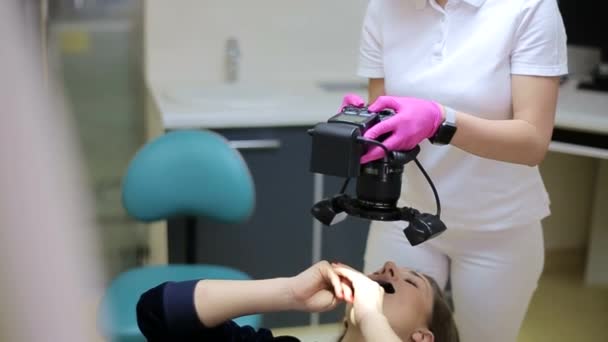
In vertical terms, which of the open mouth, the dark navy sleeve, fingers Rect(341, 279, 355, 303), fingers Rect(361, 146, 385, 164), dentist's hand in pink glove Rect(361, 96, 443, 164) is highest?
dentist's hand in pink glove Rect(361, 96, 443, 164)

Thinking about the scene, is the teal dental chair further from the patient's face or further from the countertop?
the patient's face

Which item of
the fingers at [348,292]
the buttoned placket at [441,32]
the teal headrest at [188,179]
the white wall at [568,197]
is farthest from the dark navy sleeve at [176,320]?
the white wall at [568,197]

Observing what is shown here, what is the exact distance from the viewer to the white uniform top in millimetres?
1294

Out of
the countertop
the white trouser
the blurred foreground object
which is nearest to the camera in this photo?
the blurred foreground object

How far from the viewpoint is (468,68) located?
135cm

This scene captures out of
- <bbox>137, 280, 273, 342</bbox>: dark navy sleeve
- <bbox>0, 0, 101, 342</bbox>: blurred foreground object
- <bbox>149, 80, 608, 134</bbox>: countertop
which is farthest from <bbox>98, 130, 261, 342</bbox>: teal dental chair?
<bbox>0, 0, 101, 342</bbox>: blurred foreground object

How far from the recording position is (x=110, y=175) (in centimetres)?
291

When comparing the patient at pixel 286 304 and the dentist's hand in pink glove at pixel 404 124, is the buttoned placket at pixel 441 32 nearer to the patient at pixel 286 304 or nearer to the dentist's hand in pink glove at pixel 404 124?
the dentist's hand in pink glove at pixel 404 124

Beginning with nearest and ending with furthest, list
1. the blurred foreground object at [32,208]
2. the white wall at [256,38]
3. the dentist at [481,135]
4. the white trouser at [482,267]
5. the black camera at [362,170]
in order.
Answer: the blurred foreground object at [32,208] → the black camera at [362,170] → the dentist at [481,135] → the white trouser at [482,267] → the white wall at [256,38]

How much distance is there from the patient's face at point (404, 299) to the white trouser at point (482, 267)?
0.41 feet

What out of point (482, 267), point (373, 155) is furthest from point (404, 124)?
point (482, 267)

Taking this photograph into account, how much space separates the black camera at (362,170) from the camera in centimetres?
100

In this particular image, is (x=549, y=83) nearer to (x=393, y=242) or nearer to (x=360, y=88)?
(x=393, y=242)

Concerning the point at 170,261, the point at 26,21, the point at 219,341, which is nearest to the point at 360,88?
the point at 170,261
